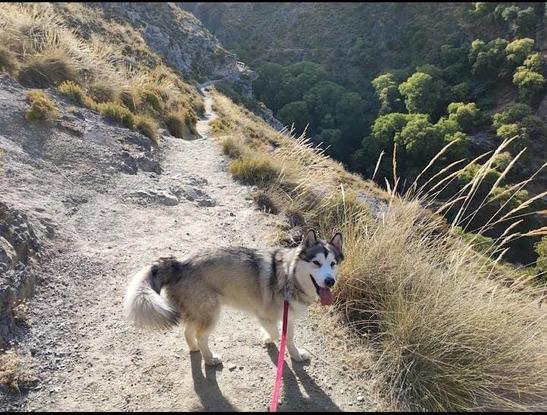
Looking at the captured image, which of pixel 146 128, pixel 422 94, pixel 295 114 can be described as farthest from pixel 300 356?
pixel 295 114

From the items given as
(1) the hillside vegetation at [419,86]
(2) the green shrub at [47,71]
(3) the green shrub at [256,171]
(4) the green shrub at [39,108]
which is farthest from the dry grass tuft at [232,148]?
(1) the hillside vegetation at [419,86]

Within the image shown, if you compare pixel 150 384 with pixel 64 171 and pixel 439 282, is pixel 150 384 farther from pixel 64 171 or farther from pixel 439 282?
pixel 64 171

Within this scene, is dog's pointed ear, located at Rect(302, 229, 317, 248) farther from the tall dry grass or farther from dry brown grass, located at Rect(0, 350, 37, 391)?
dry brown grass, located at Rect(0, 350, 37, 391)

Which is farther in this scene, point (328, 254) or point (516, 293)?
point (516, 293)

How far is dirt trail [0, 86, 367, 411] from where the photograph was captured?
3830 millimetres

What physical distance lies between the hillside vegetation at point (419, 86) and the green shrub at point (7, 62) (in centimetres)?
1609

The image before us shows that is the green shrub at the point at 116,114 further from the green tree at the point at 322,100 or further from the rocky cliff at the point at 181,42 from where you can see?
the green tree at the point at 322,100

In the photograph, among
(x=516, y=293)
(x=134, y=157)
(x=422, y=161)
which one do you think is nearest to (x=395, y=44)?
(x=422, y=161)

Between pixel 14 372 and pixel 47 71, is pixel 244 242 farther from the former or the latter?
pixel 47 71

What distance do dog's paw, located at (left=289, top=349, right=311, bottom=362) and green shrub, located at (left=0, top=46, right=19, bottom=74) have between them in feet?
32.4

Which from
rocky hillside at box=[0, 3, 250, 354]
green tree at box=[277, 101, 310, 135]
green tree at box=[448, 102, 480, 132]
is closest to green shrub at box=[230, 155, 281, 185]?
rocky hillside at box=[0, 3, 250, 354]

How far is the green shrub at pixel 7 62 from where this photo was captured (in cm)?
1013

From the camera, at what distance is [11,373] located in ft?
12.6

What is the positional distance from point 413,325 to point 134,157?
7484 mm
